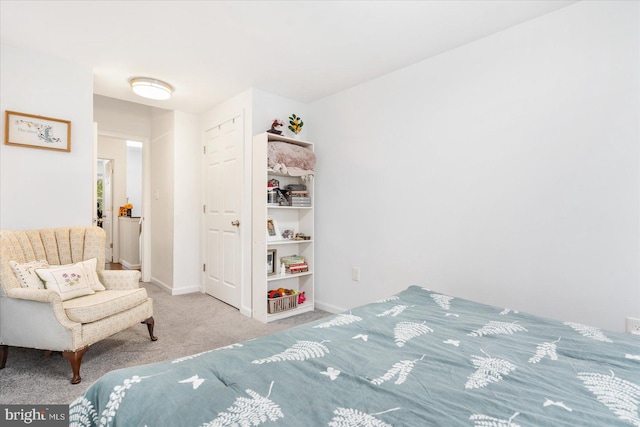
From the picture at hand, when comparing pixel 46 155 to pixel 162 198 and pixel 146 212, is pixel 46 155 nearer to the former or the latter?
pixel 162 198

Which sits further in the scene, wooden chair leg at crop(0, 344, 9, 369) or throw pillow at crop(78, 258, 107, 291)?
throw pillow at crop(78, 258, 107, 291)

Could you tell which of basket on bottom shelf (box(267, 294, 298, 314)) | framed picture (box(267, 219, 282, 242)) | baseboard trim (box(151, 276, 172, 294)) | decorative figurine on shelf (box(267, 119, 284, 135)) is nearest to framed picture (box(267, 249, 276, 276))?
framed picture (box(267, 219, 282, 242))

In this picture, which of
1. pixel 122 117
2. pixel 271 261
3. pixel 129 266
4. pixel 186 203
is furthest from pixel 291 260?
pixel 129 266

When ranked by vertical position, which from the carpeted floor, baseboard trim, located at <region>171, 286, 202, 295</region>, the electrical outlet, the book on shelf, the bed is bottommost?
the carpeted floor

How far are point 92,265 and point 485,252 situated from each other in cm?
304

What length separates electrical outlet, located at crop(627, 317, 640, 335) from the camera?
5.58ft

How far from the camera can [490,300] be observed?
226 centimetres

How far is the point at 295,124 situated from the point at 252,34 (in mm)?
1205

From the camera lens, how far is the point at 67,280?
2273 mm

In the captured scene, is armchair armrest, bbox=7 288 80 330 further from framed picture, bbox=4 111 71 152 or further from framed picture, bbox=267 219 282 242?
framed picture, bbox=267 219 282 242

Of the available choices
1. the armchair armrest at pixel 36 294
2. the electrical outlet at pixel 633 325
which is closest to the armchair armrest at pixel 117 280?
the armchair armrest at pixel 36 294

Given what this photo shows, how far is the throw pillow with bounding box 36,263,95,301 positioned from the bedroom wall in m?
2.31

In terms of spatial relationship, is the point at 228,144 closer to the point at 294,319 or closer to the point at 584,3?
the point at 294,319
